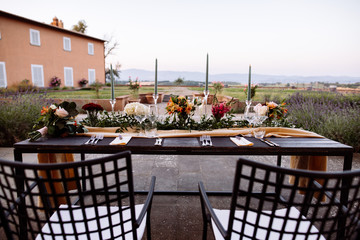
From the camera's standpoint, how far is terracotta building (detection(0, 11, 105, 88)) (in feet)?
40.4

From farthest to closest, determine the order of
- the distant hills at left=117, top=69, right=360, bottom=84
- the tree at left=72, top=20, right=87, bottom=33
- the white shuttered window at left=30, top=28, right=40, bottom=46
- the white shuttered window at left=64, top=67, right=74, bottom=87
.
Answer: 1. the tree at left=72, top=20, right=87, bottom=33
2. the white shuttered window at left=64, top=67, right=74, bottom=87
3. the white shuttered window at left=30, top=28, right=40, bottom=46
4. the distant hills at left=117, top=69, right=360, bottom=84

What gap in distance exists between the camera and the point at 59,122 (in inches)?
75.9

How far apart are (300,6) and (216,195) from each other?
7155mm

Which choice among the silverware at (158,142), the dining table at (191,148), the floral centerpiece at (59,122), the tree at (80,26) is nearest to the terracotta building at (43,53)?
the tree at (80,26)

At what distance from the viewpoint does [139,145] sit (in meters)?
1.68

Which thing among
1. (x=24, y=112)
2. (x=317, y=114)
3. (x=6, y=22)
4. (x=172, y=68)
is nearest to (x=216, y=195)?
(x=317, y=114)

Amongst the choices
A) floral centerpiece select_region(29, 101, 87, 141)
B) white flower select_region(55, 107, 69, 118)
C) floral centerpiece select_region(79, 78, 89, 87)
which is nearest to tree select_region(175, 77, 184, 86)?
floral centerpiece select_region(79, 78, 89, 87)


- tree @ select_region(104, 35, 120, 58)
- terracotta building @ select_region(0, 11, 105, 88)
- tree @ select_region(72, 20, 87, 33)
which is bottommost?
terracotta building @ select_region(0, 11, 105, 88)

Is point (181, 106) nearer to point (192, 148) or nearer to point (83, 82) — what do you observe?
point (192, 148)

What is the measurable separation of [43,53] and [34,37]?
3.56ft

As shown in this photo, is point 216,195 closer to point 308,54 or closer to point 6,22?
point 308,54

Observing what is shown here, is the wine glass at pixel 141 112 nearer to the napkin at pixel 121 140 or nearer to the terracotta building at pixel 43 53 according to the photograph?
the napkin at pixel 121 140

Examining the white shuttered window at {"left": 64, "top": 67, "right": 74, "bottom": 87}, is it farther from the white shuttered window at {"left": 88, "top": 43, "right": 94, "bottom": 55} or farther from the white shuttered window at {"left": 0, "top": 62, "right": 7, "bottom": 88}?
the white shuttered window at {"left": 0, "top": 62, "right": 7, "bottom": 88}

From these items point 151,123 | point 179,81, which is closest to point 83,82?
point 179,81
